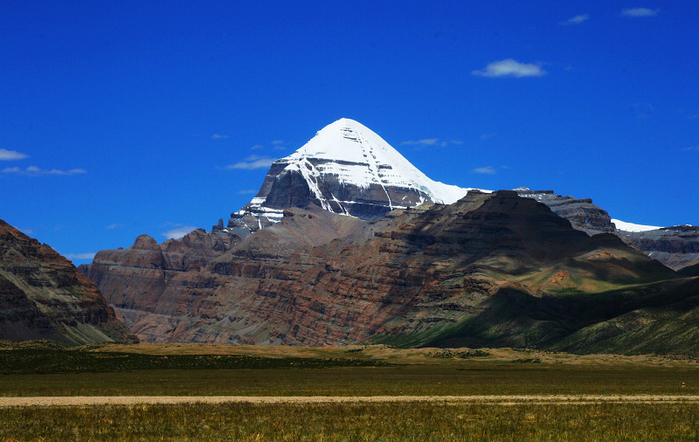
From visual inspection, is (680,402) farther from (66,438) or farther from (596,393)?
(66,438)

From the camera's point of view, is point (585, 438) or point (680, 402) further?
point (680, 402)

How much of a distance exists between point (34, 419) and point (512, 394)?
49.6 m

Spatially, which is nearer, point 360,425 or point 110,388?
point 360,425

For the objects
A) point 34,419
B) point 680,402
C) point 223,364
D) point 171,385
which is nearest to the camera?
point 34,419

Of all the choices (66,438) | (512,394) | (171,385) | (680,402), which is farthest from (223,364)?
(66,438)

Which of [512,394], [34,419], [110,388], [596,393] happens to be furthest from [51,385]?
[596,393]

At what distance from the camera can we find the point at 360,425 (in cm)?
6506

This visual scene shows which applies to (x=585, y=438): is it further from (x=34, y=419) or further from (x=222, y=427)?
(x=34, y=419)

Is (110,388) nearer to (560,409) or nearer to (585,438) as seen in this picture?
(560,409)

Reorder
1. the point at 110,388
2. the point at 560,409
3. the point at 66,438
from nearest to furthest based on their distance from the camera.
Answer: the point at 66,438, the point at 560,409, the point at 110,388

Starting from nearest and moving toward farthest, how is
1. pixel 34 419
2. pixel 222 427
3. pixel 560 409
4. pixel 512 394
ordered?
1. pixel 222 427
2. pixel 34 419
3. pixel 560 409
4. pixel 512 394

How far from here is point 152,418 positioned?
224 ft

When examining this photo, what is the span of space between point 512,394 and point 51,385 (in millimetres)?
55329

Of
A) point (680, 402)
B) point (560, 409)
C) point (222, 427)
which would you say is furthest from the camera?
point (680, 402)
